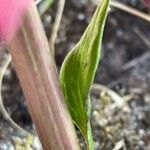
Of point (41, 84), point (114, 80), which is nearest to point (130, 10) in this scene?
point (114, 80)

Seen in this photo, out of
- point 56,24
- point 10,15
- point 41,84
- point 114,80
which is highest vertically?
point 10,15

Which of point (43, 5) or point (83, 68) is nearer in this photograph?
point (83, 68)

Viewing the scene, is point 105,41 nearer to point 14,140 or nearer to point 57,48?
point 57,48

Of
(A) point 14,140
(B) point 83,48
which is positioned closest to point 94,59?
(B) point 83,48

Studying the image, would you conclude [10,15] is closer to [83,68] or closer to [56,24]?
[83,68]

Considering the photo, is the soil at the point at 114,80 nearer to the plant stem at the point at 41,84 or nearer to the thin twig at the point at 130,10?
the thin twig at the point at 130,10

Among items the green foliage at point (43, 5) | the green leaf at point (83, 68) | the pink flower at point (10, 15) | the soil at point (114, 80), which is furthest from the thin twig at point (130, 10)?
the pink flower at point (10, 15)
